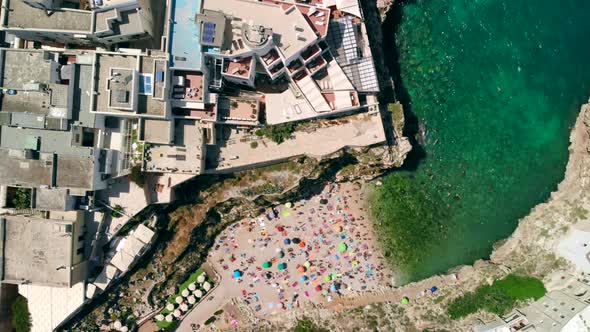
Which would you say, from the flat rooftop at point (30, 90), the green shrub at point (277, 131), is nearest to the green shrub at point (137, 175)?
A: the flat rooftop at point (30, 90)

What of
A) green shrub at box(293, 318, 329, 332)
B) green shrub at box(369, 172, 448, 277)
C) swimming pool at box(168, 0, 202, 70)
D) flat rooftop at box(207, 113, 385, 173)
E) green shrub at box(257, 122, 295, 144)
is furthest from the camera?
green shrub at box(369, 172, 448, 277)

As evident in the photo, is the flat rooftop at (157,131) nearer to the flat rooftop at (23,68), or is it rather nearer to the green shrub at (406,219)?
the flat rooftop at (23,68)

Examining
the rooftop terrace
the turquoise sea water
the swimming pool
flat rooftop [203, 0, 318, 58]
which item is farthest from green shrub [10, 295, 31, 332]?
the turquoise sea water

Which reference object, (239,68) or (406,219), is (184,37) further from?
(406,219)

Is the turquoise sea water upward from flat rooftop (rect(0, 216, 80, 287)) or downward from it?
upward

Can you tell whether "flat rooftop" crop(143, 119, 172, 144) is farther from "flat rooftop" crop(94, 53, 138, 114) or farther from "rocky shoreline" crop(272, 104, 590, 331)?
Answer: "rocky shoreline" crop(272, 104, 590, 331)

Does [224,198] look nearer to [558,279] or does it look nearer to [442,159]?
[442,159]

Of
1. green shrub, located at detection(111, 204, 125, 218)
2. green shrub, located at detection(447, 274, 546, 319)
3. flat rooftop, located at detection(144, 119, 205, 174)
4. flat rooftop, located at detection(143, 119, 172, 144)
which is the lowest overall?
green shrub, located at detection(447, 274, 546, 319)
